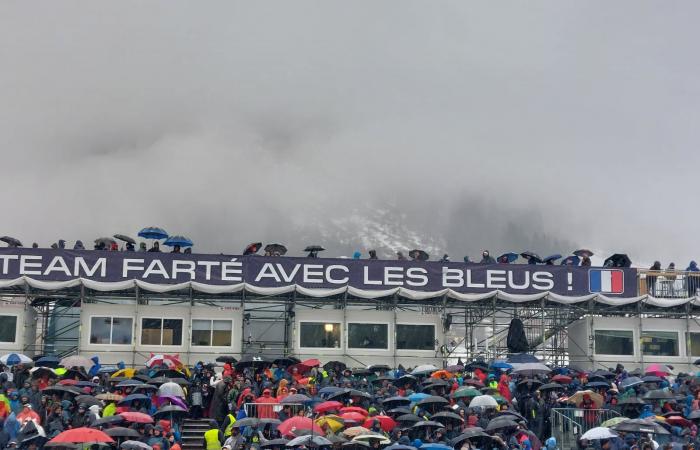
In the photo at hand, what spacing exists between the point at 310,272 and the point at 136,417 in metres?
22.4

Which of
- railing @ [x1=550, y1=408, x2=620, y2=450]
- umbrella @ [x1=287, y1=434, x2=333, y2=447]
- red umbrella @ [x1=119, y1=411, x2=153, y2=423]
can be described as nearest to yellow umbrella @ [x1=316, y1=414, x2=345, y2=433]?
umbrella @ [x1=287, y1=434, x2=333, y2=447]

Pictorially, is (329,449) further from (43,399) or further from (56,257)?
(56,257)

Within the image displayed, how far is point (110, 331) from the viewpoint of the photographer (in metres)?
53.8

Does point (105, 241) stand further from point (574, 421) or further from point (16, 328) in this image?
point (574, 421)

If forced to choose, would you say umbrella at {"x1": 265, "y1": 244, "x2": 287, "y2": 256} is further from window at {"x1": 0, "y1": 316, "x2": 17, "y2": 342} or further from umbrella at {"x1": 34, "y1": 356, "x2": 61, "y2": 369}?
umbrella at {"x1": 34, "y1": 356, "x2": 61, "y2": 369}

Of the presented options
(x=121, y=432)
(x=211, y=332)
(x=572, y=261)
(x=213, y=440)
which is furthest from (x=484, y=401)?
(x=572, y=261)

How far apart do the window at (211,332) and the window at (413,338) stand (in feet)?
26.0

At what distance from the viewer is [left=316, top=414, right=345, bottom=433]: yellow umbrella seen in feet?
115

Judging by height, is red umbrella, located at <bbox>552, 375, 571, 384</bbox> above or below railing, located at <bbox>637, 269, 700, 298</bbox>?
below

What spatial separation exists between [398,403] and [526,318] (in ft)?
62.0

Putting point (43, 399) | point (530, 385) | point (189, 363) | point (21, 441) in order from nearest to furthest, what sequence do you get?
point (21, 441)
point (43, 399)
point (530, 385)
point (189, 363)

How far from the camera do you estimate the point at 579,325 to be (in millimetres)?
56812

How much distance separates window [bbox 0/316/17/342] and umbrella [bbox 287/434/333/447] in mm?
24877

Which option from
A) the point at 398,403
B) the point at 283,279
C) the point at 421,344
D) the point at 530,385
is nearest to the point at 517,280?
the point at 421,344
